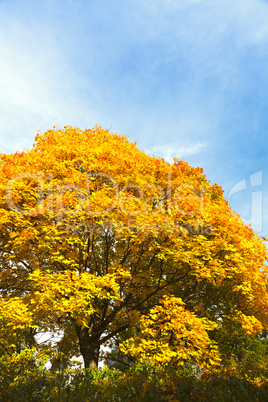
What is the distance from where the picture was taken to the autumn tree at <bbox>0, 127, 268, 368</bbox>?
35.9ft

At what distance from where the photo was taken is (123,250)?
14.6m

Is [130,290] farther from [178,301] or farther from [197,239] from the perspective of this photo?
[197,239]

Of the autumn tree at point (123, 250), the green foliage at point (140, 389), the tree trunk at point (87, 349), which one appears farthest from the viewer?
the tree trunk at point (87, 349)

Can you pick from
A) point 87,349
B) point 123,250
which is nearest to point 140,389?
point 123,250

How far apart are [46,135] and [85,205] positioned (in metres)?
8.39

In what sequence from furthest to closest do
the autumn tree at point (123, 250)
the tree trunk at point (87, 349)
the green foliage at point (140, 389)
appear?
the tree trunk at point (87, 349) < the autumn tree at point (123, 250) < the green foliage at point (140, 389)

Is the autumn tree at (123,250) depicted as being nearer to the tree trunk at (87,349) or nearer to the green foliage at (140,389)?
the tree trunk at (87,349)

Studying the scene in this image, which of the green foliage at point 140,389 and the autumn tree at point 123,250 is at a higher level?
the autumn tree at point 123,250

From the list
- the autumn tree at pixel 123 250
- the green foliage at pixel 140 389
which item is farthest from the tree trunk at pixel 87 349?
the green foliage at pixel 140 389

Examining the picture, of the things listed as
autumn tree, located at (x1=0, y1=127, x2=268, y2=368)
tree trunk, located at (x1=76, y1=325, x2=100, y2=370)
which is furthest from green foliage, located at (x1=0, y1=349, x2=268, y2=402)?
tree trunk, located at (x1=76, y1=325, x2=100, y2=370)

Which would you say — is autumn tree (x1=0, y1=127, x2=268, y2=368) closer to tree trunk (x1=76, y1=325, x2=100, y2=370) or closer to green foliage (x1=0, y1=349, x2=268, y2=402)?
tree trunk (x1=76, y1=325, x2=100, y2=370)

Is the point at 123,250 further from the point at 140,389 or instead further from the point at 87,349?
the point at 140,389

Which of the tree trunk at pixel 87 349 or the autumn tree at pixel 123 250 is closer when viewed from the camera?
the autumn tree at pixel 123 250

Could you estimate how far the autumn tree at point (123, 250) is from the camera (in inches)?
431
